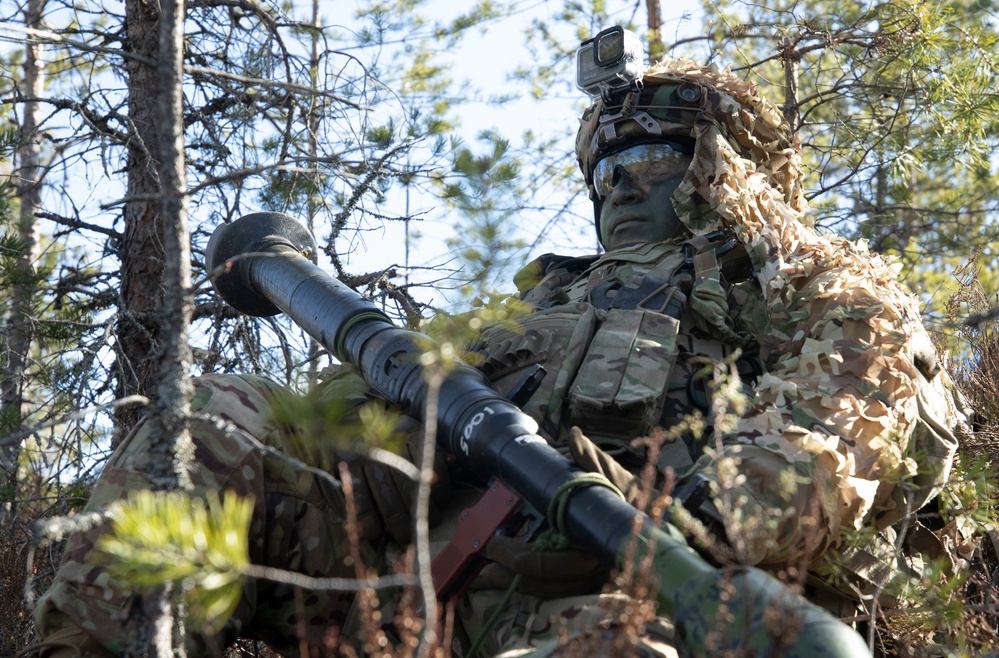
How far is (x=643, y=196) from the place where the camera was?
17.1 ft

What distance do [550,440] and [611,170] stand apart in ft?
5.17

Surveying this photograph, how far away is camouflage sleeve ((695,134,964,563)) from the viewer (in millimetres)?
3619

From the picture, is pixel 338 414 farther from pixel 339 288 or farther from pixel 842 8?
pixel 842 8

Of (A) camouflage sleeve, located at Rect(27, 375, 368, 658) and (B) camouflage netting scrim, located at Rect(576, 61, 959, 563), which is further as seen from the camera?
(B) camouflage netting scrim, located at Rect(576, 61, 959, 563)

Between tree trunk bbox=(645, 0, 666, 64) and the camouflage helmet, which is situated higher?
tree trunk bbox=(645, 0, 666, 64)

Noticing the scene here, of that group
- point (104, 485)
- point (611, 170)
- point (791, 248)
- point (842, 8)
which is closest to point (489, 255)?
point (104, 485)

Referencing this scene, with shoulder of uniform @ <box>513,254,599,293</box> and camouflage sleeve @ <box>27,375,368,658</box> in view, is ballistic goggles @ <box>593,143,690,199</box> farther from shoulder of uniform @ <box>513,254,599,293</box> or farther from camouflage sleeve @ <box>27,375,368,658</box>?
camouflage sleeve @ <box>27,375,368,658</box>

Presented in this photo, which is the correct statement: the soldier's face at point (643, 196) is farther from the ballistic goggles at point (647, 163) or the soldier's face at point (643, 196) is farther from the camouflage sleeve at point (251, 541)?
the camouflage sleeve at point (251, 541)

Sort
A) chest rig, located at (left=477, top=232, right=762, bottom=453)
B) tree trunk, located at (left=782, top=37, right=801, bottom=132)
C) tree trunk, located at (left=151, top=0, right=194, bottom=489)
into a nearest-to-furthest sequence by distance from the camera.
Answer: tree trunk, located at (left=151, top=0, right=194, bottom=489), chest rig, located at (left=477, top=232, right=762, bottom=453), tree trunk, located at (left=782, top=37, right=801, bottom=132)

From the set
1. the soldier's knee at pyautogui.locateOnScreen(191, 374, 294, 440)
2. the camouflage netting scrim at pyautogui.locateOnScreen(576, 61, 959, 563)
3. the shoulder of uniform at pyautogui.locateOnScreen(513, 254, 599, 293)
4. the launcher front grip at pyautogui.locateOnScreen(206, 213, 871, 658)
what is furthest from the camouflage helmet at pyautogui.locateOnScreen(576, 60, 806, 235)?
the soldier's knee at pyautogui.locateOnScreen(191, 374, 294, 440)

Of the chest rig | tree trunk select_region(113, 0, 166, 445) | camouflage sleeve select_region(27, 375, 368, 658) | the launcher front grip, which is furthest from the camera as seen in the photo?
tree trunk select_region(113, 0, 166, 445)

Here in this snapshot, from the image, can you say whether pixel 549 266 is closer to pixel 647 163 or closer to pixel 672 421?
pixel 647 163

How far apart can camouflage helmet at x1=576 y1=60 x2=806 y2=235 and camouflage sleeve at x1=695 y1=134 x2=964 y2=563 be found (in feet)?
0.84

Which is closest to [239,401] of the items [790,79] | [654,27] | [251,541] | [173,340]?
[251,541]
